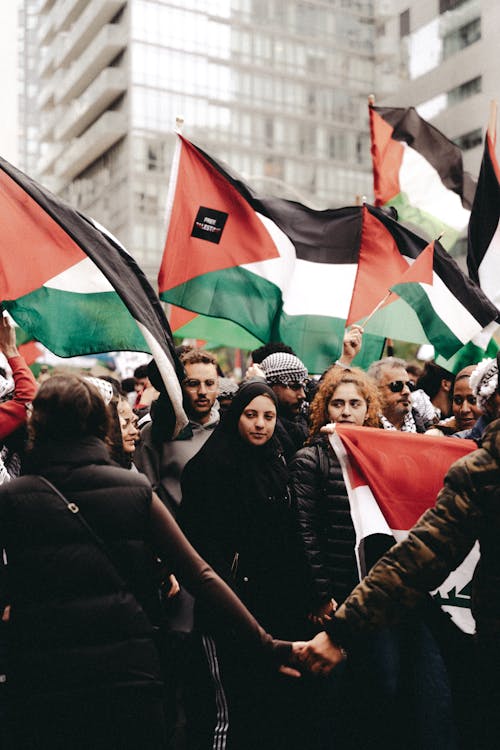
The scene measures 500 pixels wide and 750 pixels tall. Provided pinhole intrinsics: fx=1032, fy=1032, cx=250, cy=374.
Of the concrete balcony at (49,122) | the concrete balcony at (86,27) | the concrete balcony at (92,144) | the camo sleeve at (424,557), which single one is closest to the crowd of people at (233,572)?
the camo sleeve at (424,557)

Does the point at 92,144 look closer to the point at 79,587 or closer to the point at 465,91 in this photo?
the point at 465,91

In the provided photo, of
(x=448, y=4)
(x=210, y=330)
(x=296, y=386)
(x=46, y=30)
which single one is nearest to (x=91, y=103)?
(x=46, y=30)

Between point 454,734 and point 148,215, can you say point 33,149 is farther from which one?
point 454,734

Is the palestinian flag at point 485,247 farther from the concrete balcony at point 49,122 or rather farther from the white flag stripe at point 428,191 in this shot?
the concrete balcony at point 49,122

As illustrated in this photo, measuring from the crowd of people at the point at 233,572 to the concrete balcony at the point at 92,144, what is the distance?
61.2 metres

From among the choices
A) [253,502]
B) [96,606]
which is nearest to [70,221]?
[253,502]

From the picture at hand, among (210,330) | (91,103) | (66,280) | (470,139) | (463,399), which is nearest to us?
→ (66,280)

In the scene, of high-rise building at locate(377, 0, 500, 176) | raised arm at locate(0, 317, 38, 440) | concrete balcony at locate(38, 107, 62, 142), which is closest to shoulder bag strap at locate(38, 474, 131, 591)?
raised arm at locate(0, 317, 38, 440)

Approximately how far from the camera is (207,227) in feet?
22.5

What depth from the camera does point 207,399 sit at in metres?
5.80

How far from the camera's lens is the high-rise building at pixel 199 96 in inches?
2552

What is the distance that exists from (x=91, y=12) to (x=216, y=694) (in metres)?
70.1

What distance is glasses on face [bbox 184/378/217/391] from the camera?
18.9 feet

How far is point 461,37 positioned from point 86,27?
28.9 meters
